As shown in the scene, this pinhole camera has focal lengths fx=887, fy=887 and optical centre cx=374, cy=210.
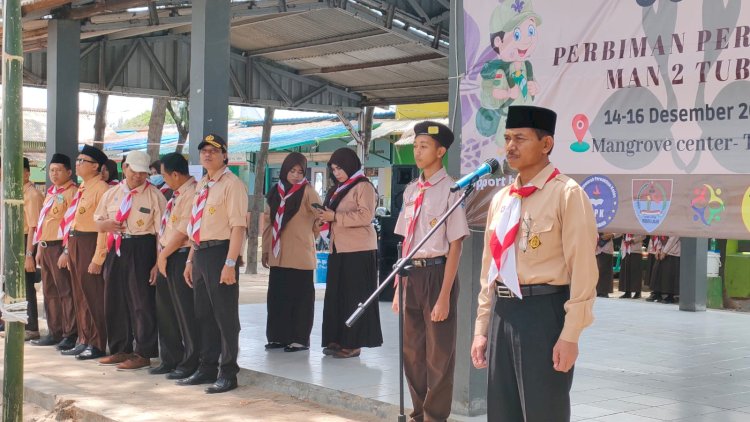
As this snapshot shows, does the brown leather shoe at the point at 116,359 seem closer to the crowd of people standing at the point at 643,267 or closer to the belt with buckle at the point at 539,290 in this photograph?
the belt with buckle at the point at 539,290

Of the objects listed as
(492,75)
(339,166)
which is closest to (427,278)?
(492,75)

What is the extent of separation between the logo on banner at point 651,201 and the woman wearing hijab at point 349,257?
10.2 ft

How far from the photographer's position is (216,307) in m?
6.87

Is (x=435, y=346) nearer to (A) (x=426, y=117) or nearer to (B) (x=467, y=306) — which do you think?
(B) (x=467, y=306)

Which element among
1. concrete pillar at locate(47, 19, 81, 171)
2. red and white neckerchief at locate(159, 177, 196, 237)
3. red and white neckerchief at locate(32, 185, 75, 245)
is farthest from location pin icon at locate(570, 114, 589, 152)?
concrete pillar at locate(47, 19, 81, 171)

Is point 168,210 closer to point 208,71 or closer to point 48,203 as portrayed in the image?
point 208,71

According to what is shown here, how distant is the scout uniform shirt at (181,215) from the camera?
23.4ft

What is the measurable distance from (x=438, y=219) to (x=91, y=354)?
449cm

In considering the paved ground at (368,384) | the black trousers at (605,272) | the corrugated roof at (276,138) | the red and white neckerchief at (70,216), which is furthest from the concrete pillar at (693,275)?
the corrugated roof at (276,138)

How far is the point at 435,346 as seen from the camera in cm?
534

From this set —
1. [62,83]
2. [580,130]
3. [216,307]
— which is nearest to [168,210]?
[216,307]

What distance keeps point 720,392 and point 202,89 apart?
4.87 metres

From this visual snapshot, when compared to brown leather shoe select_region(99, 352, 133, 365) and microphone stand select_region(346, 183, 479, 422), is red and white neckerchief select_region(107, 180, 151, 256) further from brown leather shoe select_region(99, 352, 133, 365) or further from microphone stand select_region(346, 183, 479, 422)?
microphone stand select_region(346, 183, 479, 422)

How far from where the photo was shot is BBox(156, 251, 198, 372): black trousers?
726 cm
